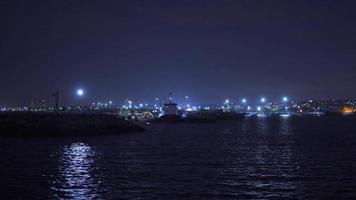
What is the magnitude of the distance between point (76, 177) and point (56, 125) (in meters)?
52.9

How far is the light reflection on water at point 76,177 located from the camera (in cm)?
2991

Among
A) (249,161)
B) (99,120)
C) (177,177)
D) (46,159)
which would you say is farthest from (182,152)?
(99,120)

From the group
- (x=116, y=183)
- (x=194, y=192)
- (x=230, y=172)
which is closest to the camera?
(x=194, y=192)

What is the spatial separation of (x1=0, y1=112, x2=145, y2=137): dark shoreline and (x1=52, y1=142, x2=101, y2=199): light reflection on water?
3157 cm

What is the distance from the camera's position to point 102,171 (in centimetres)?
3919

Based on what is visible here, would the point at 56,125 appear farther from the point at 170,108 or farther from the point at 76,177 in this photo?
the point at 170,108

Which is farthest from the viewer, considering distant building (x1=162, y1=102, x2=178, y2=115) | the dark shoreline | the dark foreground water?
distant building (x1=162, y1=102, x2=178, y2=115)

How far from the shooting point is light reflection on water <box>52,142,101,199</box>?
29.9 metres

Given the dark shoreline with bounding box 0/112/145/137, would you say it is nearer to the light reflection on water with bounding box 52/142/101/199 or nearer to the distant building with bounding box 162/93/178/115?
the light reflection on water with bounding box 52/142/101/199

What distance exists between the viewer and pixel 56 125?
286ft

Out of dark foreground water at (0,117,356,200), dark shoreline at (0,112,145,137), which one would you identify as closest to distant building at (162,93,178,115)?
dark shoreline at (0,112,145,137)

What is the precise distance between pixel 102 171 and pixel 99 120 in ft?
192

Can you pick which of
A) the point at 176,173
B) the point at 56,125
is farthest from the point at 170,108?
the point at 176,173

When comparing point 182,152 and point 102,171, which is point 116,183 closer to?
point 102,171
